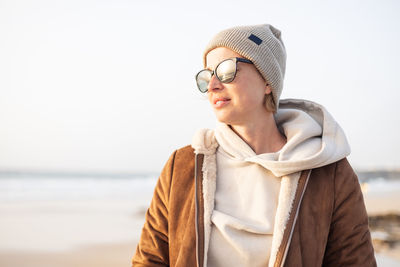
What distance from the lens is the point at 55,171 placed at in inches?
775

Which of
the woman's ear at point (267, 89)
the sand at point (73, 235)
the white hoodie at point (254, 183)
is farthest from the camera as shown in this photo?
the sand at point (73, 235)

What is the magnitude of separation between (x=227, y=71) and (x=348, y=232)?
915mm

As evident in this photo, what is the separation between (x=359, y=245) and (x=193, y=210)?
77 cm

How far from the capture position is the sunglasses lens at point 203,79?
6.40 ft

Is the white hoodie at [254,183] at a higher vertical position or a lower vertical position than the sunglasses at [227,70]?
lower

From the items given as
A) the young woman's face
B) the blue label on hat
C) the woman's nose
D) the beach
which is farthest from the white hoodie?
the beach

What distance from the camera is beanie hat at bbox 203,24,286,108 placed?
6.29ft

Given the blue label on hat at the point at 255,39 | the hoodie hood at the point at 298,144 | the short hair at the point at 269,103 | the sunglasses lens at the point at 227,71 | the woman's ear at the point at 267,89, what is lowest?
the hoodie hood at the point at 298,144

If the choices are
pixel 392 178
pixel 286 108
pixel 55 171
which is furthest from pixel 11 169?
pixel 286 108

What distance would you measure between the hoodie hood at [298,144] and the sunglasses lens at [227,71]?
0.92 feet

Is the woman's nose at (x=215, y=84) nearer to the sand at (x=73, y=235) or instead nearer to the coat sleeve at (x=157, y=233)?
the coat sleeve at (x=157, y=233)

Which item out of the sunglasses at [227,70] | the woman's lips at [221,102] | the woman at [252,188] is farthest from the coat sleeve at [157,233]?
the sunglasses at [227,70]

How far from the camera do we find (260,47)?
195cm

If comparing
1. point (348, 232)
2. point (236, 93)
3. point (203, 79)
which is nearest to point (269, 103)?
point (236, 93)
